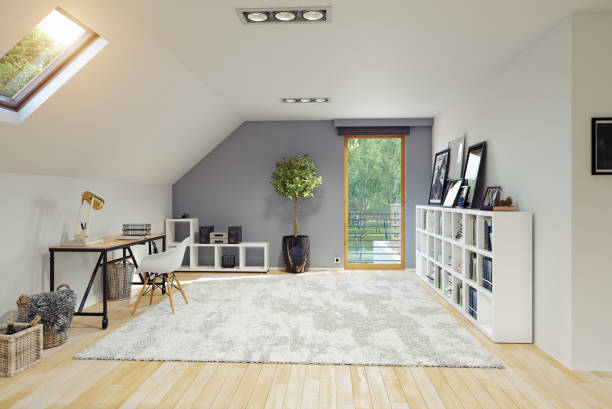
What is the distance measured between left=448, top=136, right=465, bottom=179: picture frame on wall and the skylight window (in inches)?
165

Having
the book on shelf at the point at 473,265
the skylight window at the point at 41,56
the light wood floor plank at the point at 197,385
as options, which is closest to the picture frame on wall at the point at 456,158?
the book on shelf at the point at 473,265

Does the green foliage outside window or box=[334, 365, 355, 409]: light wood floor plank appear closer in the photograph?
box=[334, 365, 355, 409]: light wood floor plank

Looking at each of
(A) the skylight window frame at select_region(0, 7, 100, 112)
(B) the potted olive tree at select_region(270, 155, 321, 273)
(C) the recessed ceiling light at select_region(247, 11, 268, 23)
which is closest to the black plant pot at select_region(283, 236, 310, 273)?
(B) the potted olive tree at select_region(270, 155, 321, 273)

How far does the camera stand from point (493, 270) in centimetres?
325

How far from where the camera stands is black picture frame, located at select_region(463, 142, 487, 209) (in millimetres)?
4164

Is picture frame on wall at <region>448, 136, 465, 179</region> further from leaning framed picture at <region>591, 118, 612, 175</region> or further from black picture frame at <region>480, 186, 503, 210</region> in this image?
leaning framed picture at <region>591, 118, 612, 175</region>

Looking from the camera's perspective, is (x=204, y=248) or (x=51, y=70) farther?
(x=204, y=248)

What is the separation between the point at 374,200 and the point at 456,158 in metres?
1.80

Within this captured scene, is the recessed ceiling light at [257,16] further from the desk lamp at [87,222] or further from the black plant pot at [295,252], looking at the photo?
the black plant pot at [295,252]

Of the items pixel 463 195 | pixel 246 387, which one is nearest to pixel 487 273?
pixel 463 195

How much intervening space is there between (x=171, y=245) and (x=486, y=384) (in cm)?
519

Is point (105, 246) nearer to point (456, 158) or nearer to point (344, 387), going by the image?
point (344, 387)

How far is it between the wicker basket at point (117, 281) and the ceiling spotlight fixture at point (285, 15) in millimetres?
3262

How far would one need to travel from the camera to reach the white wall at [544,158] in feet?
9.20
